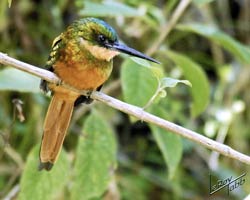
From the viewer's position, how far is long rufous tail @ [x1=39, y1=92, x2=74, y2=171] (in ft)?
5.79

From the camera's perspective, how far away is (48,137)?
1.76 meters

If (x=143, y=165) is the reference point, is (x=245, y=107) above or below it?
above

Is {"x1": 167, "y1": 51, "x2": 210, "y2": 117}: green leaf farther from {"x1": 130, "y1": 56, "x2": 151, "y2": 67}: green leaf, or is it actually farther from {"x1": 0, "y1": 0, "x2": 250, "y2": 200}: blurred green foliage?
{"x1": 130, "y1": 56, "x2": 151, "y2": 67}: green leaf

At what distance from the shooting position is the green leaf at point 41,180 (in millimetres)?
1793

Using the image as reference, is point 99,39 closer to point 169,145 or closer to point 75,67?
point 75,67

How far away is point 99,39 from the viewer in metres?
1.70

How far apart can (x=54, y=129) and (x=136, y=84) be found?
30 centimetres

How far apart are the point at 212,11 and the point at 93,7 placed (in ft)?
4.49

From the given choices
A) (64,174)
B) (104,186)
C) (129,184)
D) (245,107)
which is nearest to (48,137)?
(64,174)

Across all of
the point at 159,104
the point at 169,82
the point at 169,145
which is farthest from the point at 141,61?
the point at 159,104

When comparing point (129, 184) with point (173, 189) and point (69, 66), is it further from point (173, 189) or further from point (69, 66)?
point (69, 66)

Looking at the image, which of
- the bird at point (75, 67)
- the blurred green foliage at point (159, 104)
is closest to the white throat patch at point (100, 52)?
the bird at point (75, 67)

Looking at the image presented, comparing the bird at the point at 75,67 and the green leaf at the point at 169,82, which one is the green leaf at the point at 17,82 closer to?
the bird at the point at 75,67

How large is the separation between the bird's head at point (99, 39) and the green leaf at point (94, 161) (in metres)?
0.30
